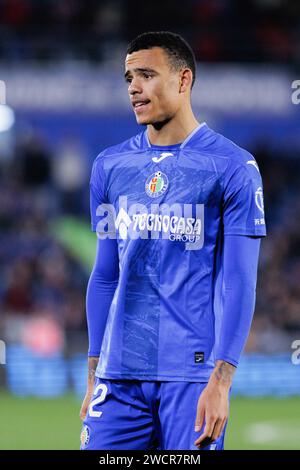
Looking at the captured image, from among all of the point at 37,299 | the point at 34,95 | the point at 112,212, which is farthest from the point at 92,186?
the point at 34,95

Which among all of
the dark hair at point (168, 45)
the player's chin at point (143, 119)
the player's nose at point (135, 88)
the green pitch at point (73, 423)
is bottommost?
the green pitch at point (73, 423)

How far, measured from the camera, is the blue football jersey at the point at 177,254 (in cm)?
421

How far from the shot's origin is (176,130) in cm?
439

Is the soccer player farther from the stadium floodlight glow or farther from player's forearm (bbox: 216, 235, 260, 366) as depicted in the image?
the stadium floodlight glow

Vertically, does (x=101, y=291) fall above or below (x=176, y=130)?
below

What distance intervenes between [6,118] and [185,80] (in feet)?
44.0

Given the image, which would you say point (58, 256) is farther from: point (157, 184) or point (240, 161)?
point (240, 161)

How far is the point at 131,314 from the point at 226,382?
18.6 inches

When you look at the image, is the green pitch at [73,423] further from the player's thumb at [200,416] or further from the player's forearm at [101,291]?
the player's thumb at [200,416]

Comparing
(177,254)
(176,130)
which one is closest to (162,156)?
(176,130)

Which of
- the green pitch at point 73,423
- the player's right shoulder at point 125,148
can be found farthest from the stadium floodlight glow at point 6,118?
the player's right shoulder at point 125,148

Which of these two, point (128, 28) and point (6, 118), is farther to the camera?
point (128, 28)

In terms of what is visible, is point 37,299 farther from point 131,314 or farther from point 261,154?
point 131,314

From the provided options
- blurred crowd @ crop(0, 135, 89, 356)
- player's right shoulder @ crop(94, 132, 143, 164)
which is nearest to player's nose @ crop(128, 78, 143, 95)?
player's right shoulder @ crop(94, 132, 143, 164)
